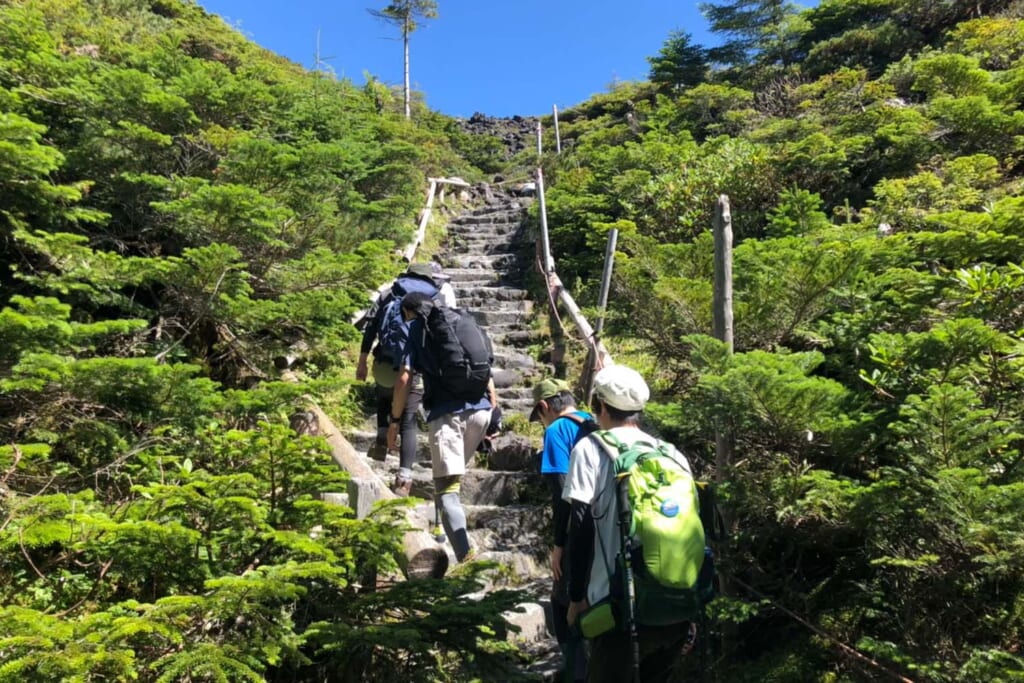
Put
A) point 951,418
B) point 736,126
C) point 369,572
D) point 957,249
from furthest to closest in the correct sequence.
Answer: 1. point 736,126
2. point 957,249
3. point 369,572
4. point 951,418

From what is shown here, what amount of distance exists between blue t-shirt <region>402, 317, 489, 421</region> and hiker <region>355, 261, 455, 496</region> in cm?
27

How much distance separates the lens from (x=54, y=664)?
72.9 inches

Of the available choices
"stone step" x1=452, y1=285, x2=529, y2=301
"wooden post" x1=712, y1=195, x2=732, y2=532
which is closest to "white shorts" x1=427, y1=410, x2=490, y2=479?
"wooden post" x1=712, y1=195, x2=732, y2=532

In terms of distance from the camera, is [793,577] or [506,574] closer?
[793,577]

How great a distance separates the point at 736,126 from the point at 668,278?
467 inches

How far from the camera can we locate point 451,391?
4172 mm

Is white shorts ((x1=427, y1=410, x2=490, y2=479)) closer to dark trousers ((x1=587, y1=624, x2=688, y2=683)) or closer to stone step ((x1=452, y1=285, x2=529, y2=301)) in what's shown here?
dark trousers ((x1=587, y1=624, x2=688, y2=683))

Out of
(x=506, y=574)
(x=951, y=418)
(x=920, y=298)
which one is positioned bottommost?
(x=506, y=574)

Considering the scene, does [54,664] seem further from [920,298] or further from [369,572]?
[920,298]

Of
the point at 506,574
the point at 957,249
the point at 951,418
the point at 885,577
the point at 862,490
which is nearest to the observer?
the point at 951,418

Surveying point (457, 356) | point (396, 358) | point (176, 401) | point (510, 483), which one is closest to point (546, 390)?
point (457, 356)

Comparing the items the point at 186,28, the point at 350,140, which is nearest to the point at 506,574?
the point at 350,140

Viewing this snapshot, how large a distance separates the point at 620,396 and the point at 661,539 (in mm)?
636

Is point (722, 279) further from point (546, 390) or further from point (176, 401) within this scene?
point (176, 401)
